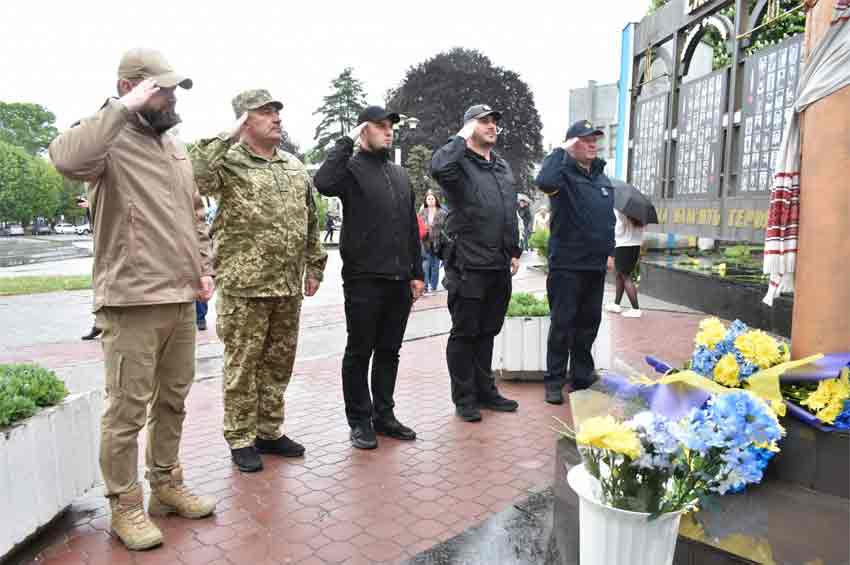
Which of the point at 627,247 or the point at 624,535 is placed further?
the point at 627,247

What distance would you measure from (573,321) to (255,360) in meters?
2.46

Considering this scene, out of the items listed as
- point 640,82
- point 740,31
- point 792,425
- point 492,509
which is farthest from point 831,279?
point 640,82

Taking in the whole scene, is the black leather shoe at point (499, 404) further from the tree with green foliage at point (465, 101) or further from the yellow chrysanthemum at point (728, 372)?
the tree with green foliage at point (465, 101)

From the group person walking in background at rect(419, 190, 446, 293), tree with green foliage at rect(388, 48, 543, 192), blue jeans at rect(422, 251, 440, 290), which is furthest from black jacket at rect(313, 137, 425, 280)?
tree with green foliage at rect(388, 48, 543, 192)

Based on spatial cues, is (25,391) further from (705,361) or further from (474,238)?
(705,361)

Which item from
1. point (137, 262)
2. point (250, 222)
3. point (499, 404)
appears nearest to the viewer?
point (137, 262)

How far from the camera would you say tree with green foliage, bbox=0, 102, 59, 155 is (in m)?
71.0

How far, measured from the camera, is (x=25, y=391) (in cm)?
292

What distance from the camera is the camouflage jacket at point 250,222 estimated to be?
3537 mm

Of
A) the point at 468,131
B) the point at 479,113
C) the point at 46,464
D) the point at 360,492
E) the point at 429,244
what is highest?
the point at 479,113

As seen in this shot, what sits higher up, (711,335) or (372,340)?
(711,335)

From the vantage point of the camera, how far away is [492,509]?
3.25m

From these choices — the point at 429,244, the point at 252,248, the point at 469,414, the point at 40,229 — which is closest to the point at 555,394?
the point at 469,414

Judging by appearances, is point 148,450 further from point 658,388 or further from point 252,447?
point 658,388
